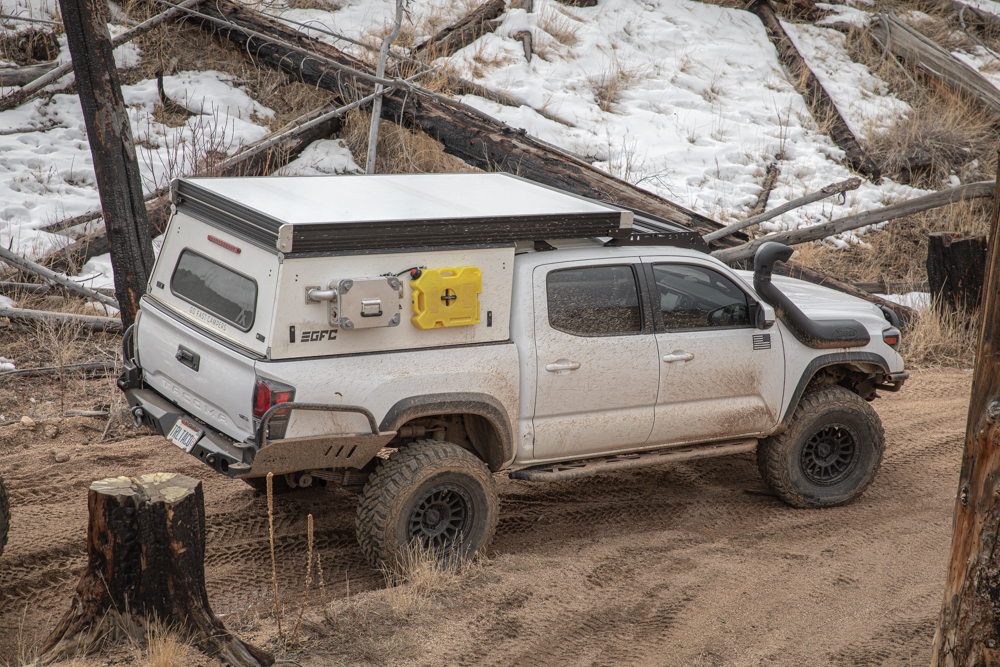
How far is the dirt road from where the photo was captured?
13.9 ft

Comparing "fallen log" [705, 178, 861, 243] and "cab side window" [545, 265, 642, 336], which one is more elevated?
"fallen log" [705, 178, 861, 243]

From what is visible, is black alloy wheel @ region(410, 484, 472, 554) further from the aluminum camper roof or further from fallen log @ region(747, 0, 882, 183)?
fallen log @ region(747, 0, 882, 183)

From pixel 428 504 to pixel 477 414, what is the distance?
1.90ft

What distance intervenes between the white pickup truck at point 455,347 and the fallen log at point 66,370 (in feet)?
8.16

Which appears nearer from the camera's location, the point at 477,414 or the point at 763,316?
the point at 477,414

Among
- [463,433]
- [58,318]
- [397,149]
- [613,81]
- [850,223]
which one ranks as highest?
[613,81]

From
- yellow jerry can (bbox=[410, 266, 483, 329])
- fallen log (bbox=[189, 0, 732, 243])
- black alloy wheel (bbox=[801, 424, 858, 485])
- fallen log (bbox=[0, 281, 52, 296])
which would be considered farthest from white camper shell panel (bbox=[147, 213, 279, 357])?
fallen log (bbox=[189, 0, 732, 243])

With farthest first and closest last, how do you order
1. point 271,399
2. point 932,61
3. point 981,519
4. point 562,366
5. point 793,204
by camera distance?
point 932,61 < point 793,204 < point 562,366 < point 271,399 < point 981,519

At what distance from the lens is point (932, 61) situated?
15.0 metres

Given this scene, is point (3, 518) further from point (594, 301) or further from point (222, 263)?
point (594, 301)

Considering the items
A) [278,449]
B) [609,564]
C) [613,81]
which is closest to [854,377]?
[609,564]

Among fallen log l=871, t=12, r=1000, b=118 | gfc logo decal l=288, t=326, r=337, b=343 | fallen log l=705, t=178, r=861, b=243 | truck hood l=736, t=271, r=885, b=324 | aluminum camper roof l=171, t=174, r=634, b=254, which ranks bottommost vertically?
gfc logo decal l=288, t=326, r=337, b=343

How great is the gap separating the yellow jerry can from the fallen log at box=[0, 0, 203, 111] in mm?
7067

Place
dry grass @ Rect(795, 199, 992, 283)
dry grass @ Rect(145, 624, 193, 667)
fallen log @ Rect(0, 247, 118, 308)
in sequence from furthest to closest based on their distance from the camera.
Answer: dry grass @ Rect(795, 199, 992, 283) < fallen log @ Rect(0, 247, 118, 308) < dry grass @ Rect(145, 624, 193, 667)
